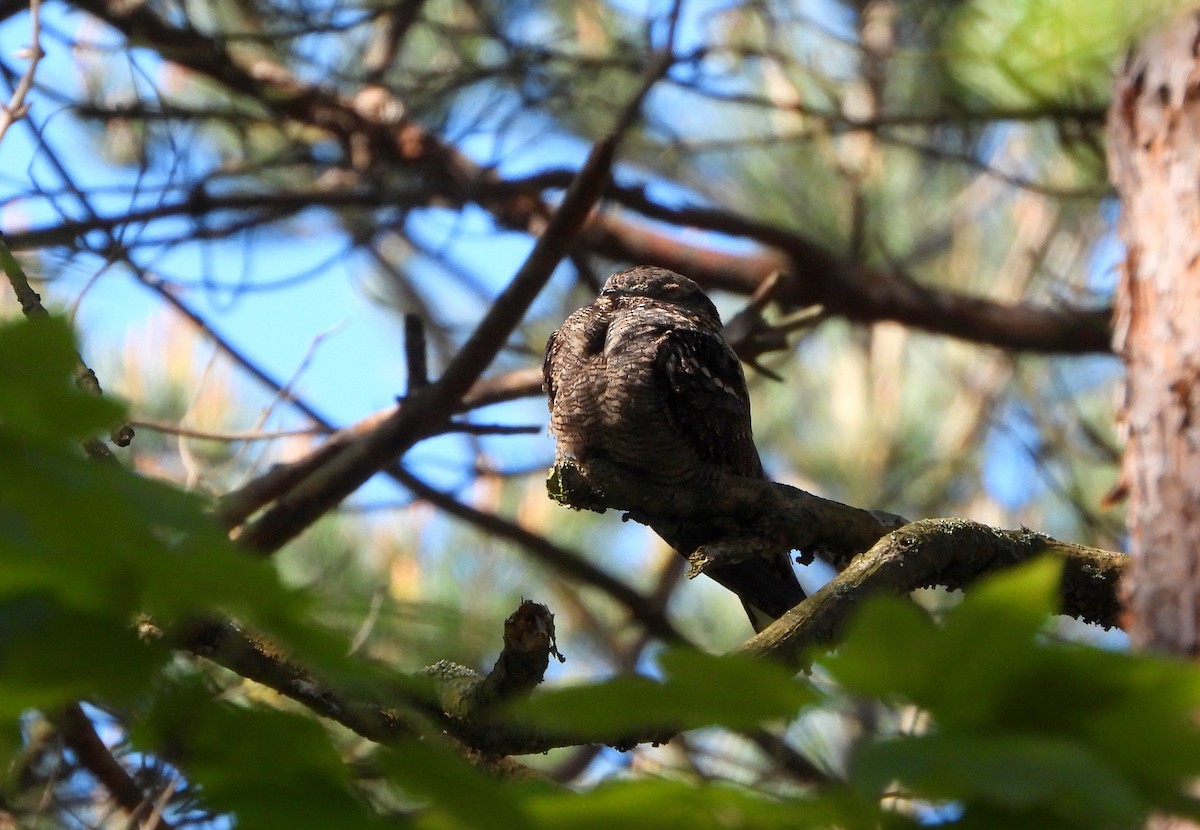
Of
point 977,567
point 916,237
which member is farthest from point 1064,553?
point 916,237

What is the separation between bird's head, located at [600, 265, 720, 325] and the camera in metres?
3.26

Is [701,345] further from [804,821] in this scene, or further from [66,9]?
[66,9]

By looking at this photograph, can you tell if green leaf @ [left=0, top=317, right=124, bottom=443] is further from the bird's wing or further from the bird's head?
the bird's head

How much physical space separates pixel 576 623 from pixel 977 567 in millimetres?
4042

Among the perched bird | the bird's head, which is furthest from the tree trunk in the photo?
the bird's head

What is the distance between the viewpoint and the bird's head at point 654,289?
326cm

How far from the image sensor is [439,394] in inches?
127

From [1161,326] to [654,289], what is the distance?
1.28m

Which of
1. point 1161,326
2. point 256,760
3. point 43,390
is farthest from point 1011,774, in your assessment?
point 1161,326

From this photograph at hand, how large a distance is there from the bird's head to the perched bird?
0.88 feet

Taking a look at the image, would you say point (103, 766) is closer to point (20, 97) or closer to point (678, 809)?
point (20, 97)

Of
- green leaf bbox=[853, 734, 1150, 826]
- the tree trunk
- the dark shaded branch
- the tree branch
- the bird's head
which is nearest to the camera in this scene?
green leaf bbox=[853, 734, 1150, 826]

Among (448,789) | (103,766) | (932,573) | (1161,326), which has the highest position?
(1161,326)

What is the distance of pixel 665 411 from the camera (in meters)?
2.78
